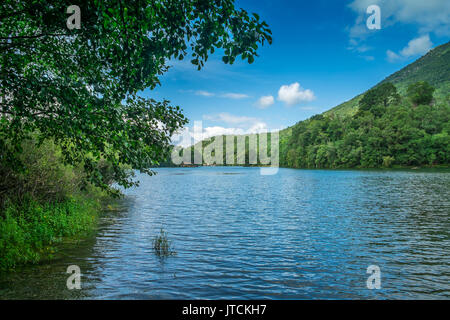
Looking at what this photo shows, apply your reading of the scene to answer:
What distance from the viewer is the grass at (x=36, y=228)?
12.7 metres

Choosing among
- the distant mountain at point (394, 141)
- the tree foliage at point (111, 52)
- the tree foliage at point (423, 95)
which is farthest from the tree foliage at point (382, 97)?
the tree foliage at point (111, 52)

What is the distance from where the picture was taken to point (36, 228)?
15672 mm

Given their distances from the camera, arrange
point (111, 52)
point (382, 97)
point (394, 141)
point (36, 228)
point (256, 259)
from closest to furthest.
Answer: point (111, 52)
point (256, 259)
point (36, 228)
point (394, 141)
point (382, 97)

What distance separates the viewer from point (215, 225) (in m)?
24.2

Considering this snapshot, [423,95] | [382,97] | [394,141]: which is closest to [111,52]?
[394,141]

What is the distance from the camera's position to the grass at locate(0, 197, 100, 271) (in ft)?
41.8

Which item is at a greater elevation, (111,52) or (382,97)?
(382,97)

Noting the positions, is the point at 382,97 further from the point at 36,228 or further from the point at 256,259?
the point at 36,228

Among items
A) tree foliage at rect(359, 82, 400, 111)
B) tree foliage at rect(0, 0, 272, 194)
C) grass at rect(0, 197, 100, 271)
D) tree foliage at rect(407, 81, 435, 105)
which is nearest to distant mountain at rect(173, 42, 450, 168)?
tree foliage at rect(407, 81, 435, 105)

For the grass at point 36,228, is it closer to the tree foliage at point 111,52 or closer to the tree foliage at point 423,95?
the tree foliage at point 111,52

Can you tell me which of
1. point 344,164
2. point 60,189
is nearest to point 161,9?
point 60,189

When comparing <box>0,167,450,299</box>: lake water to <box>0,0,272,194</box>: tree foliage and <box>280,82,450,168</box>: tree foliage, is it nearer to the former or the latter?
<box>0,0,272,194</box>: tree foliage
